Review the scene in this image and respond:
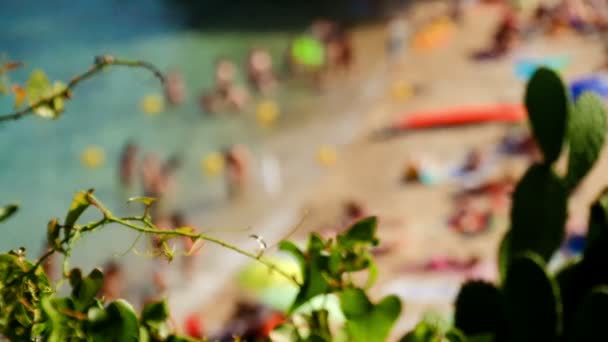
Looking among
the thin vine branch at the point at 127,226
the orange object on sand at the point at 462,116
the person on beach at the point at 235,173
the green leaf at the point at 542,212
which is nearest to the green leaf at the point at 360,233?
the thin vine branch at the point at 127,226

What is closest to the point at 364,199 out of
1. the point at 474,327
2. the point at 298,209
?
the point at 298,209

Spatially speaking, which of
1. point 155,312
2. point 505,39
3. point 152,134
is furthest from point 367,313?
point 152,134

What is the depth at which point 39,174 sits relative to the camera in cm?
1471

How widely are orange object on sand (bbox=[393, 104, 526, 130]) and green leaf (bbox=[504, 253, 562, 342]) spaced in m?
11.6

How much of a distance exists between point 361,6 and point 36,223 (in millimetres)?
10284

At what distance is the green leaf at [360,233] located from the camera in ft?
2.48

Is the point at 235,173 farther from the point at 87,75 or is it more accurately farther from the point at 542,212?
the point at 87,75

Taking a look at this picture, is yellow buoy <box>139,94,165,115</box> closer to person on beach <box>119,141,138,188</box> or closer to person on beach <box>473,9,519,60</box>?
person on beach <box>119,141,138,188</box>

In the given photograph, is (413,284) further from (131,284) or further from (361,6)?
(361,6)

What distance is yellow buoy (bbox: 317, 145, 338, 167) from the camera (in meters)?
13.2

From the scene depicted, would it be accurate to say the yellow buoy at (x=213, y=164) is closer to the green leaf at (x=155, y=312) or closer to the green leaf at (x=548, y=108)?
the green leaf at (x=548, y=108)

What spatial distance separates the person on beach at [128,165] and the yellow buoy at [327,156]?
2694mm

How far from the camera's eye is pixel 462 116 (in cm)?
1291

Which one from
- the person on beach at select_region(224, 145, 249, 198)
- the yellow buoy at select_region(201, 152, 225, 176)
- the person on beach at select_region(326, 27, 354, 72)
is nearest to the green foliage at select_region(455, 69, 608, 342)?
the person on beach at select_region(224, 145, 249, 198)
